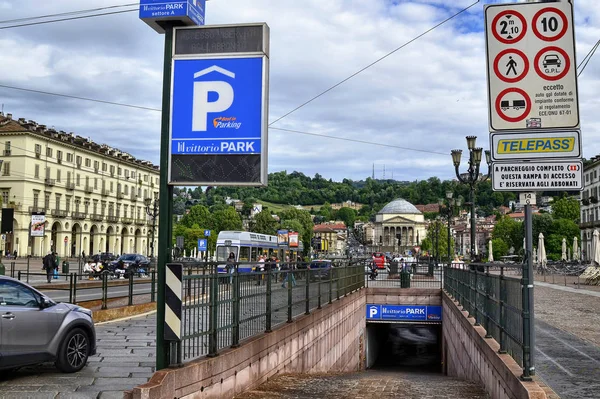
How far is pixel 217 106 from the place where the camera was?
270 inches

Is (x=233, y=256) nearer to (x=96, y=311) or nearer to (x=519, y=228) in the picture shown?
(x=96, y=311)

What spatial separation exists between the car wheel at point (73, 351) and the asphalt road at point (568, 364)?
643 centimetres

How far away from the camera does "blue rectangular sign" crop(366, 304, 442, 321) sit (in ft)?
96.4

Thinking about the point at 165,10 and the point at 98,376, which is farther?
the point at 98,376

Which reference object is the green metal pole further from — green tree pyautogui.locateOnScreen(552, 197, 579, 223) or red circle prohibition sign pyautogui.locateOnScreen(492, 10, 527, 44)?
green tree pyautogui.locateOnScreen(552, 197, 579, 223)

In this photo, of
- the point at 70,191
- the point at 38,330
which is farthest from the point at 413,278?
the point at 70,191

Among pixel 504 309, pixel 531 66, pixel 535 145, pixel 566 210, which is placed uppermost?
pixel 566 210

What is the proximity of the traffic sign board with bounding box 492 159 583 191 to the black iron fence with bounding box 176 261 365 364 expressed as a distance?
3.40m

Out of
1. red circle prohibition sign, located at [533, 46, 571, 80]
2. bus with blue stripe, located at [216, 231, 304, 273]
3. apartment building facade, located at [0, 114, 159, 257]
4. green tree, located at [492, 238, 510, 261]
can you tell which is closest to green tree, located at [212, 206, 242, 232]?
apartment building facade, located at [0, 114, 159, 257]

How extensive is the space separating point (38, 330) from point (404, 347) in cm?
3498

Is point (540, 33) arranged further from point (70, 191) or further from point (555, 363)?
point (70, 191)

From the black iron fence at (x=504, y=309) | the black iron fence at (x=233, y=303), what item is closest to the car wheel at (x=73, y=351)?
the black iron fence at (x=233, y=303)

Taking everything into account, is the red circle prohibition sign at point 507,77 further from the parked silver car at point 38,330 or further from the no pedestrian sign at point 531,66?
the parked silver car at point 38,330

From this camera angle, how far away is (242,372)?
28.2 feet
